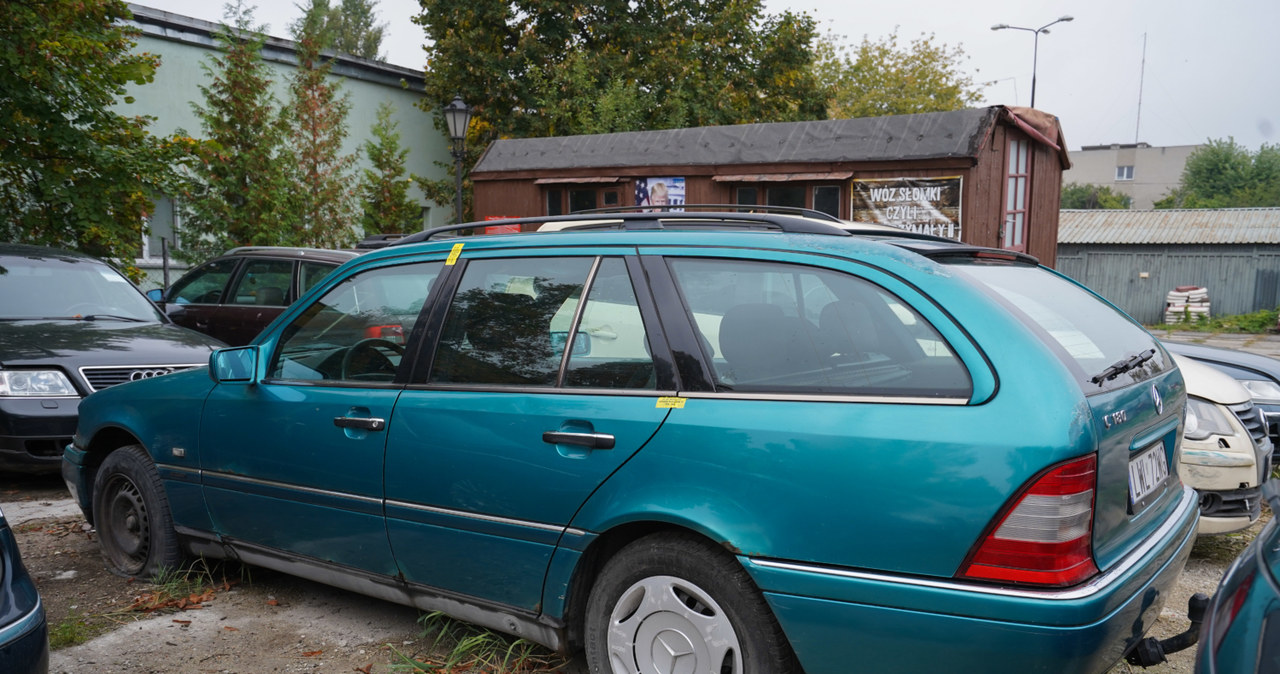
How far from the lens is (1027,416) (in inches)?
90.0

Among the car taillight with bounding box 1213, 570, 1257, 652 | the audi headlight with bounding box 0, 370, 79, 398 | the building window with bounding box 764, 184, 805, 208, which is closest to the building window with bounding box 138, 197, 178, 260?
the building window with bounding box 764, 184, 805, 208

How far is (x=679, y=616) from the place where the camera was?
2.75 meters

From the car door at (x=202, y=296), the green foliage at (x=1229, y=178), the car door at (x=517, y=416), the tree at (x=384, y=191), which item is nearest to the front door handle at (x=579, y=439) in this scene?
the car door at (x=517, y=416)

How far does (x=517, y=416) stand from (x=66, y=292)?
6.04m

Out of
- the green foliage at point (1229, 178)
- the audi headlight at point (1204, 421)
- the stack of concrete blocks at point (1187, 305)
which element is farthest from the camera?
the green foliage at point (1229, 178)

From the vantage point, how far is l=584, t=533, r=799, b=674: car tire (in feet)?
8.59

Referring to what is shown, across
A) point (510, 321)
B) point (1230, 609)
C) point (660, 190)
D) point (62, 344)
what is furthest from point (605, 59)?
point (1230, 609)

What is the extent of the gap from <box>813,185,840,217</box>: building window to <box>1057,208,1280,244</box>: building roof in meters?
20.3

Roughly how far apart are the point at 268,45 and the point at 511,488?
2081 centimetres

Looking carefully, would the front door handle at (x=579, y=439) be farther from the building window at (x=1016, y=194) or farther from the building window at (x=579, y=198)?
the building window at (x=579, y=198)

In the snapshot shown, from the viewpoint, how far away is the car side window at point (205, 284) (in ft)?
32.4

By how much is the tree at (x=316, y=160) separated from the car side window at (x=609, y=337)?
14.3m

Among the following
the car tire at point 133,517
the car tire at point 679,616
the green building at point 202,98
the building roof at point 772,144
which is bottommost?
the car tire at point 133,517

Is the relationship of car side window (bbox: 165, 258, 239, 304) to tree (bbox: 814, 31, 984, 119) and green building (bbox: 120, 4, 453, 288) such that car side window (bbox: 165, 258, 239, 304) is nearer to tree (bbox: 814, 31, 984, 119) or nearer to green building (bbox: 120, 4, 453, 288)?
green building (bbox: 120, 4, 453, 288)
